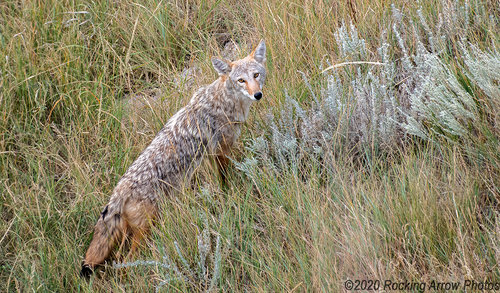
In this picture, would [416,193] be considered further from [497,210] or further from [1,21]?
[1,21]

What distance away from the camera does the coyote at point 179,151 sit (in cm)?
393

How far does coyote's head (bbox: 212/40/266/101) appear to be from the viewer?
Answer: 14.4 feet

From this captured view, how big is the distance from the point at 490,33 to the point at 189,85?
2984 millimetres

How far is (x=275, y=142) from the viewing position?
4.07 meters

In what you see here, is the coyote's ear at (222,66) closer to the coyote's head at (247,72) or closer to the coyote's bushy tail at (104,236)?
the coyote's head at (247,72)

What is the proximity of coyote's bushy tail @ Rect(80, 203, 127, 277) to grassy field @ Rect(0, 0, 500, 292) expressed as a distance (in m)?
0.11

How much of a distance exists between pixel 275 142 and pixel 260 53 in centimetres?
106

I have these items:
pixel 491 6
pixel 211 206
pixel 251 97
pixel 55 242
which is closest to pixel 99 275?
pixel 55 242

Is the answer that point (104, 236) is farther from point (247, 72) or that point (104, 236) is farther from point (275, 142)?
point (247, 72)

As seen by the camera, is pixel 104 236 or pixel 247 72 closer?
pixel 104 236

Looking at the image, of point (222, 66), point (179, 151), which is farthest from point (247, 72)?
point (179, 151)

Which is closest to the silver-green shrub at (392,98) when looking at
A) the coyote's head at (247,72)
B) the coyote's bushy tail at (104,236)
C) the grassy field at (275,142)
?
the grassy field at (275,142)

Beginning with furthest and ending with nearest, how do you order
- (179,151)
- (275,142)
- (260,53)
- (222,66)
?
(260,53) < (222,66) < (179,151) < (275,142)

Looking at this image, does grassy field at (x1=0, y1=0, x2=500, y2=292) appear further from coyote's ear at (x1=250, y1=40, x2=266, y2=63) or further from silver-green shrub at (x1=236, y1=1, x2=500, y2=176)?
coyote's ear at (x1=250, y1=40, x2=266, y2=63)
